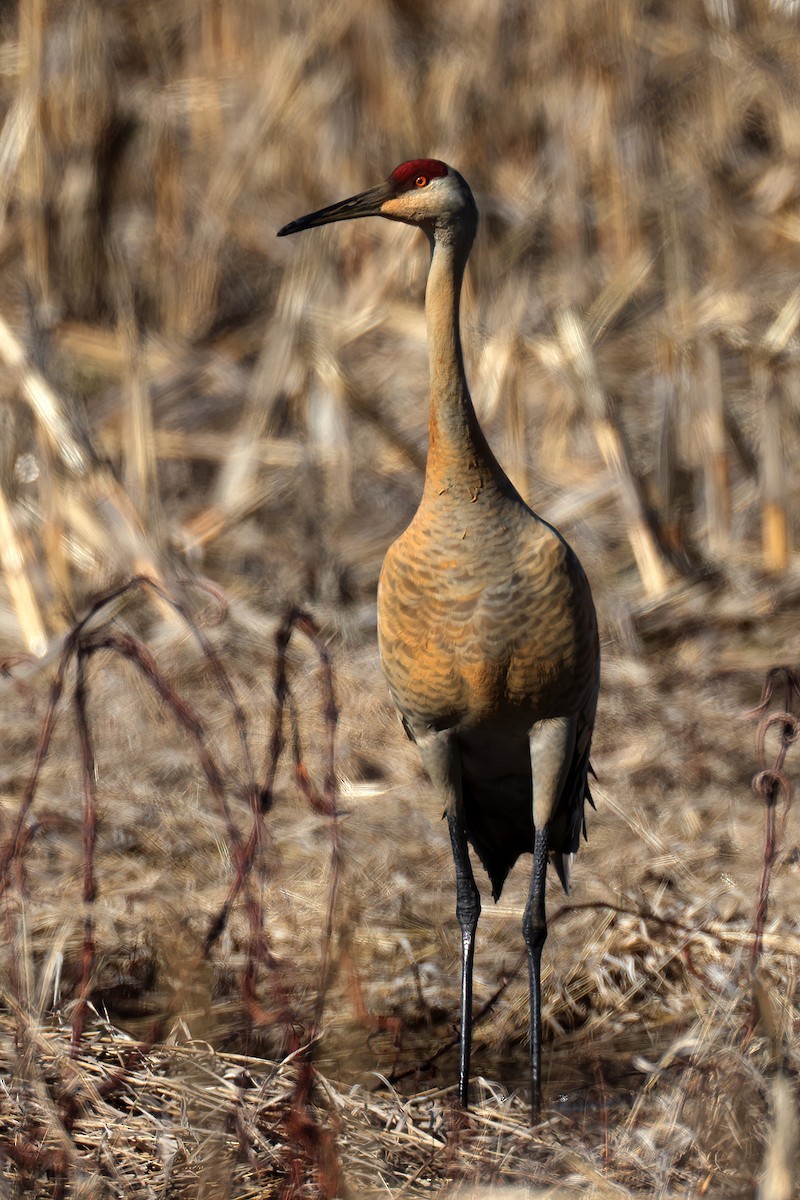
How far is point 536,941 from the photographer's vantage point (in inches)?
143

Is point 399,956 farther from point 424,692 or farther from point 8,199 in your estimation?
point 8,199

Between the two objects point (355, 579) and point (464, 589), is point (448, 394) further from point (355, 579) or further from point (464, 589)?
point (355, 579)

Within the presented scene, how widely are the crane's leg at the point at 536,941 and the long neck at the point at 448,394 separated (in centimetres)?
87

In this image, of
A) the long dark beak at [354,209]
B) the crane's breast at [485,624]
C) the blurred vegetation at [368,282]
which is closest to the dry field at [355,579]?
the blurred vegetation at [368,282]

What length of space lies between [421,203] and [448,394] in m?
0.40

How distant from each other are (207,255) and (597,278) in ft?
6.76

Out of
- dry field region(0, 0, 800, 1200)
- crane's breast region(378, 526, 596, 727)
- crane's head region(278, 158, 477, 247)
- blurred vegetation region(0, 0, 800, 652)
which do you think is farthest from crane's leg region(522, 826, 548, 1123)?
blurred vegetation region(0, 0, 800, 652)

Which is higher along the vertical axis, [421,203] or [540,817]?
[421,203]

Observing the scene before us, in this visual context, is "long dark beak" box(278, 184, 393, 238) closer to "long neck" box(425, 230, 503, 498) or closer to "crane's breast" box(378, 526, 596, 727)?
"long neck" box(425, 230, 503, 498)

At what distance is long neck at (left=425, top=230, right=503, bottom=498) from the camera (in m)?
3.24

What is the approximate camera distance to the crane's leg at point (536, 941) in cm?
344

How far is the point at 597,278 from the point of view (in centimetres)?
777

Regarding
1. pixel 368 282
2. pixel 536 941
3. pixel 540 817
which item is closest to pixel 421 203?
pixel 540 817

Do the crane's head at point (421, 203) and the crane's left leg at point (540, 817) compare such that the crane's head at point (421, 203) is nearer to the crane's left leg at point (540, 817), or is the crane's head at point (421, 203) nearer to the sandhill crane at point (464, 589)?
the sandhill crane at point (464, 589)
